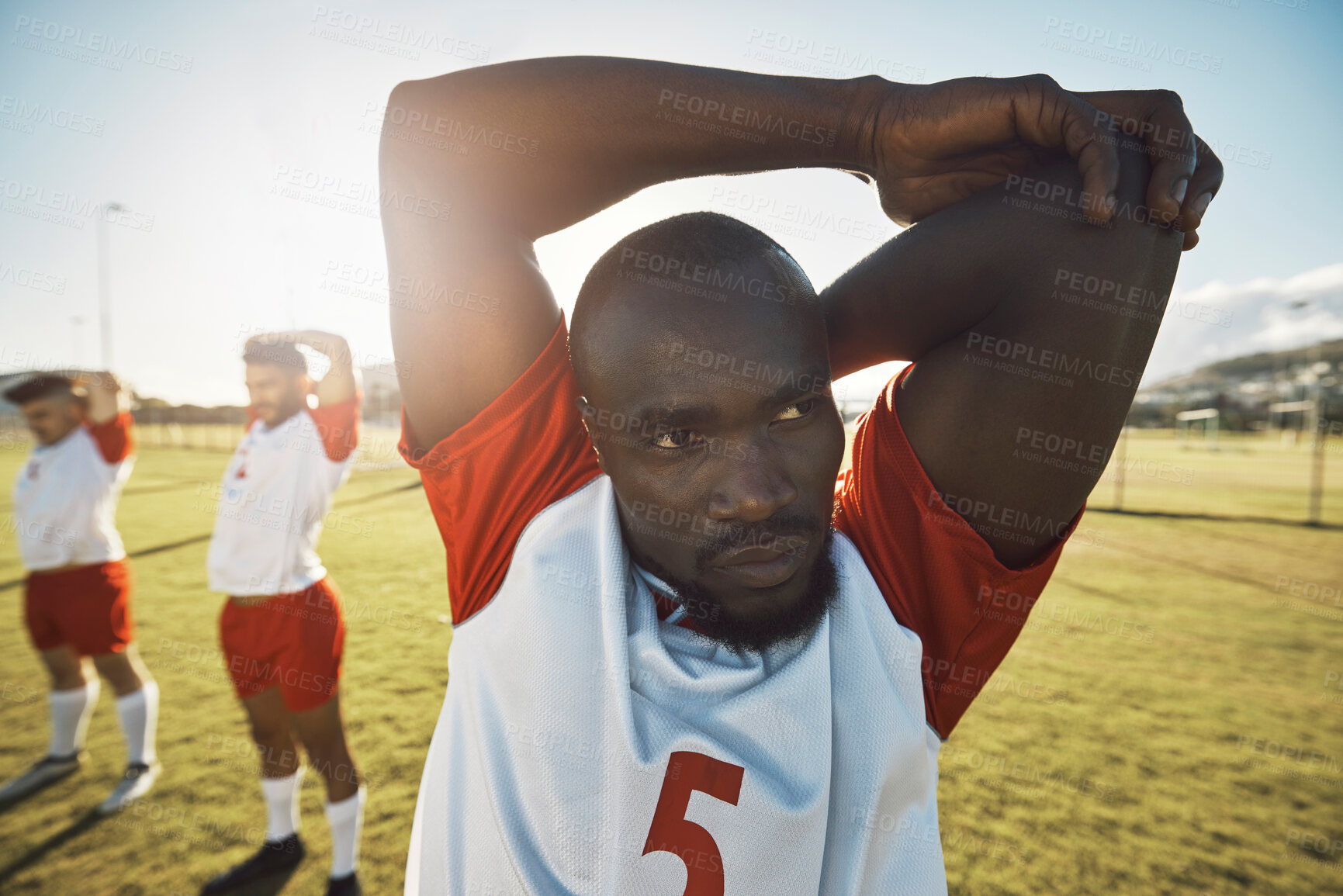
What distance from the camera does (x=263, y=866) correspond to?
351 centimetres

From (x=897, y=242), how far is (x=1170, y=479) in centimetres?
2855

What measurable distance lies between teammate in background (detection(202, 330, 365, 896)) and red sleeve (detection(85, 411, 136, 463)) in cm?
162

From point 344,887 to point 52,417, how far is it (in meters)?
4.06

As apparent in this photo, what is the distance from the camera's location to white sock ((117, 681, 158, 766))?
14.2 ft

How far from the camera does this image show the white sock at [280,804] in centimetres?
358

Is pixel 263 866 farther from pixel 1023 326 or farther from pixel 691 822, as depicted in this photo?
pixel 1023 326

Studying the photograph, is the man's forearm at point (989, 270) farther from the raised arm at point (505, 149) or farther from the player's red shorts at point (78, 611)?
the player's red shorts at point (78, 611)

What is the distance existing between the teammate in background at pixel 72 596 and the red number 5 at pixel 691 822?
4799 millimetres

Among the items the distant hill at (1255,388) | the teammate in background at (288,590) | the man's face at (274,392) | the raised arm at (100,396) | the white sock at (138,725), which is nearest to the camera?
the teammate in background at (288,590)

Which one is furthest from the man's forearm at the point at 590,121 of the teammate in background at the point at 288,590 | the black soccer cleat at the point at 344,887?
the black soccer cleat at the point at 344,887

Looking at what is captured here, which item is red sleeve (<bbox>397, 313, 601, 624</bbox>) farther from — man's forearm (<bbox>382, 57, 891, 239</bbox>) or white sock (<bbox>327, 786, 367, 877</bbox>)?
white sock (<bbox>327, 786, 367, 877</bbox>)

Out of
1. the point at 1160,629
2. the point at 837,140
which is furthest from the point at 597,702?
the point at 1160,629

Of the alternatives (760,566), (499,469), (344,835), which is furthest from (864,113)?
(344,835)

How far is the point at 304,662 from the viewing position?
360 cm
